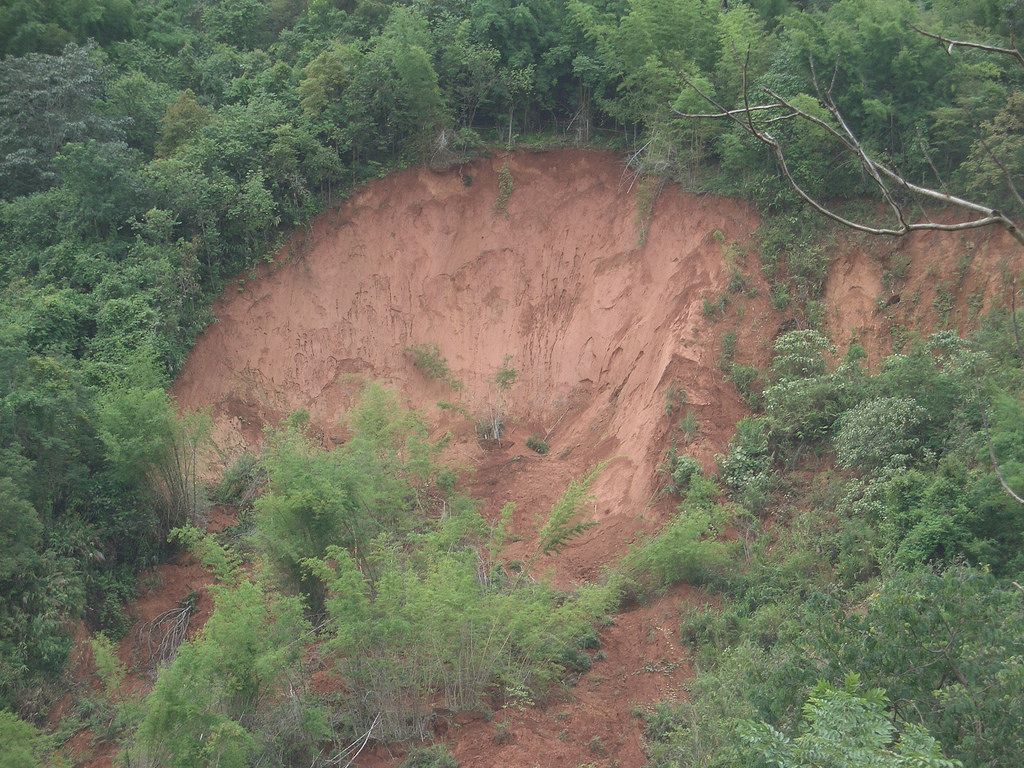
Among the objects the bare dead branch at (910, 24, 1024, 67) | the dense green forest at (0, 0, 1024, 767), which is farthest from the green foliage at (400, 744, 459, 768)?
the bare dead branch at (910, 24, 1024, 67)

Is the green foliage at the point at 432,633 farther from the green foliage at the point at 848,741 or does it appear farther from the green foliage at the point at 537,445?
the green foliage at the point at 537,445

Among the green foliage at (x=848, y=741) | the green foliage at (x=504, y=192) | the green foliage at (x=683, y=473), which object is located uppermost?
the green foliage at (x=504, y=192)

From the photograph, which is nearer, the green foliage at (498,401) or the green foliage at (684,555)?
the green foliage at (684,555)

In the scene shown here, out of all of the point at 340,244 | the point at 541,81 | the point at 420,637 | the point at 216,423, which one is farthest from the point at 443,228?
the point at 420,637

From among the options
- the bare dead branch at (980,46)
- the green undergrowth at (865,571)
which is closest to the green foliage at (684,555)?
the green undergrowth at (865,571)

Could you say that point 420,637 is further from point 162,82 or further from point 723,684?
point 162,82

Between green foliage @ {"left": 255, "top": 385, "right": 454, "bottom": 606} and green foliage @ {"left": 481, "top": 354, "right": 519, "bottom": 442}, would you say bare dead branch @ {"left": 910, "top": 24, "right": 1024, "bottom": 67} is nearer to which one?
green foliage @ {"left": 255, "top": 385, "right": 454, "bottom": 606}
